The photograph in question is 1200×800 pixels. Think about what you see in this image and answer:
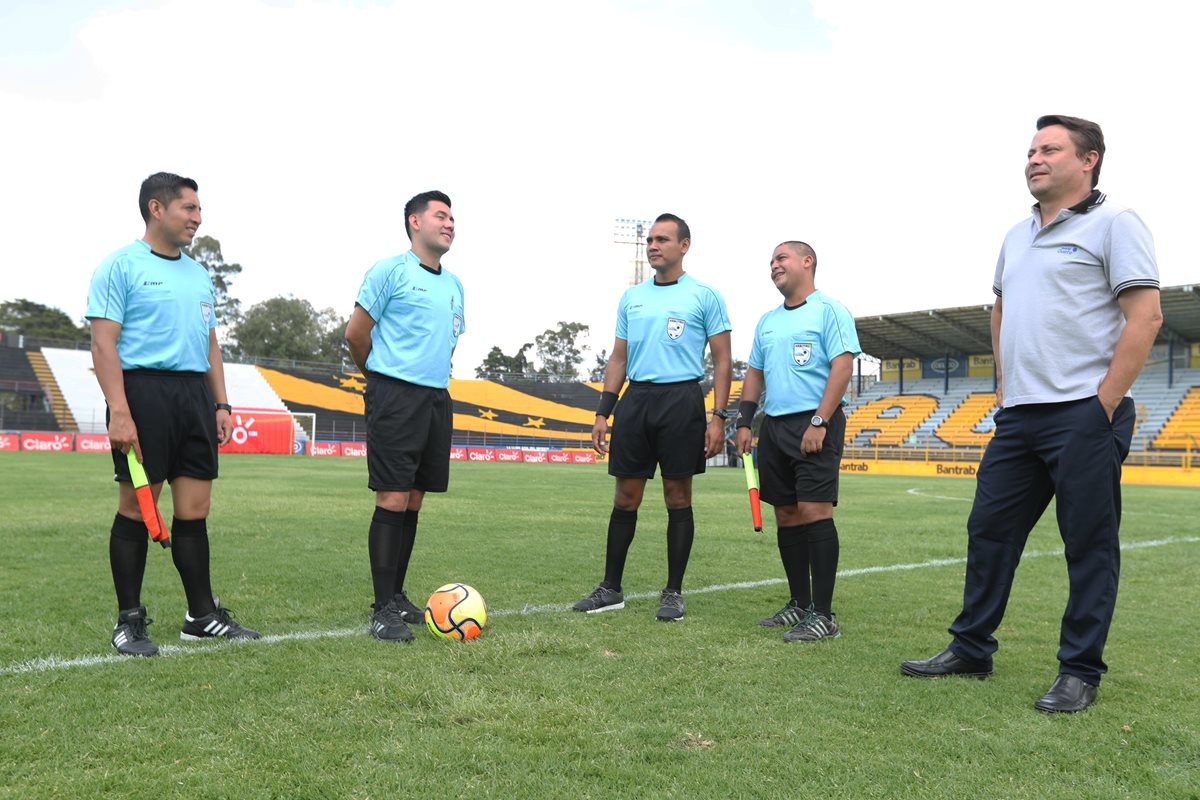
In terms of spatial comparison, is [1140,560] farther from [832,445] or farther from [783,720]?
[783,720]

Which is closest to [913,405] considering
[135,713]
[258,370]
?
[258,370]

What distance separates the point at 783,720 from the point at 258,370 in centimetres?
5581

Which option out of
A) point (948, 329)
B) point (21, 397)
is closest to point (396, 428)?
point (948, 329)

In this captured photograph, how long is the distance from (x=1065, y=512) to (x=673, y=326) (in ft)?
7.63

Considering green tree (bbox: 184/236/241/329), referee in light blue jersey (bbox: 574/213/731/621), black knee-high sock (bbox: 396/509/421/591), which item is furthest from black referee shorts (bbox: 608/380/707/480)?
green tree (bbox: 184/236/241/329)

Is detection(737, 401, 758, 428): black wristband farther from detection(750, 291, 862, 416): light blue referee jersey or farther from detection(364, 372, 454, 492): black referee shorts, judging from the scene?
detection(364, 372, 454, 492): black referee shorts

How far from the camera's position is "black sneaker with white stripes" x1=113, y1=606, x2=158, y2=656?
3.87 m

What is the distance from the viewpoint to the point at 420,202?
483 centimetres

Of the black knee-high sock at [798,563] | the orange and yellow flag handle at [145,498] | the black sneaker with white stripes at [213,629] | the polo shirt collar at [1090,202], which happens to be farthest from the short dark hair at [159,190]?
the polo shirt collar at [1090,202]

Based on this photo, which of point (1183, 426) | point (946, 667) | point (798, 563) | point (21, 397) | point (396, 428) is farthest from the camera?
point (21, 397)

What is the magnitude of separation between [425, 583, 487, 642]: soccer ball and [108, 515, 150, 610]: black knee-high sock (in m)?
1.33

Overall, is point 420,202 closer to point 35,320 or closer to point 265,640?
point 265,640

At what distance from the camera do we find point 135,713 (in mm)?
3057

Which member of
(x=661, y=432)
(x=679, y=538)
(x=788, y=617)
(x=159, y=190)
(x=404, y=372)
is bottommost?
(x=788, y=617)
